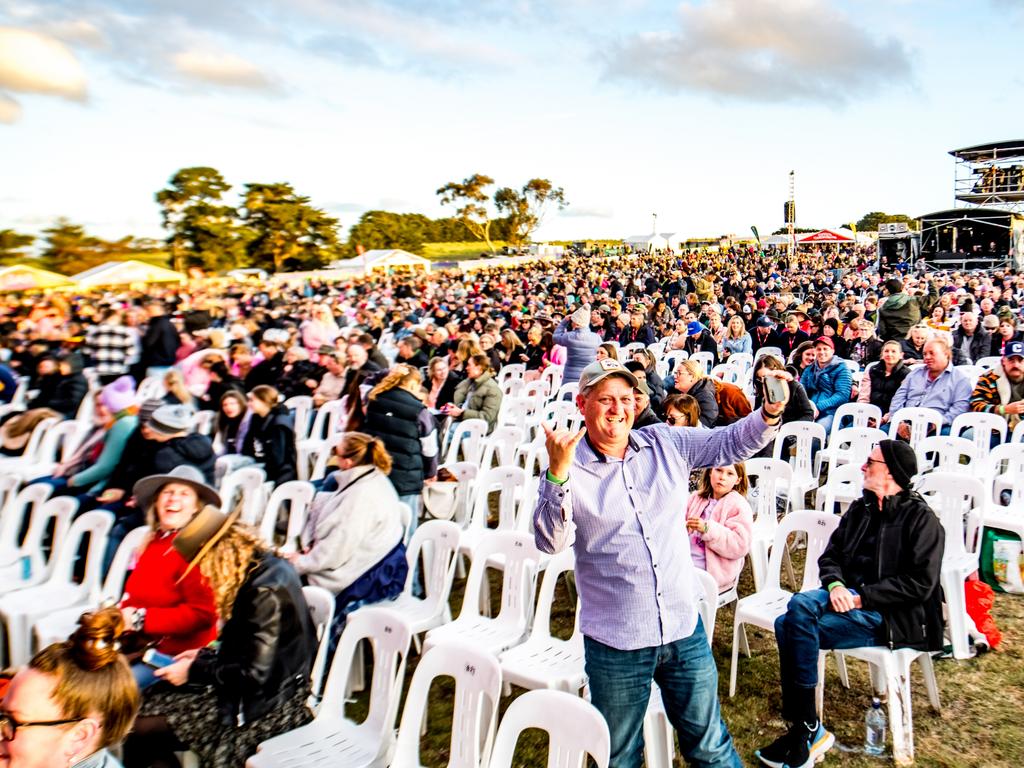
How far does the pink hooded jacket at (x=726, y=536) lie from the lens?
10.7 feet

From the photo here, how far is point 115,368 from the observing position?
7836 millimetres

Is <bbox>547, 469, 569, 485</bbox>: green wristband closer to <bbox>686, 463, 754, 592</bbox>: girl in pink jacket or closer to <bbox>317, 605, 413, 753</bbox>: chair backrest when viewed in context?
<bbox>317, 605, 413, 753</bbox>: chair backrest

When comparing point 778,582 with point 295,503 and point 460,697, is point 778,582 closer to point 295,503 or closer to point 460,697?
point 460,697

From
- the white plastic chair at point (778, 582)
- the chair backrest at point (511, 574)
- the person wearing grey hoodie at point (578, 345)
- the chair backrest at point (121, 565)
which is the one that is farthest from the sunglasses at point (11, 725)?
the person wearing grey hoodie at point (578, 345)

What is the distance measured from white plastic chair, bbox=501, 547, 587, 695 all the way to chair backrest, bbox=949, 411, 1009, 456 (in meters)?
3.71

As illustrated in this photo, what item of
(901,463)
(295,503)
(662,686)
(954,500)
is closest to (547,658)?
(662,686)

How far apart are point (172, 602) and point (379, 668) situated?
1.05 m

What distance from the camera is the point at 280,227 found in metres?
54.1

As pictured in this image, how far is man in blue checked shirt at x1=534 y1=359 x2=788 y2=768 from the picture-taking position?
201 centimetres

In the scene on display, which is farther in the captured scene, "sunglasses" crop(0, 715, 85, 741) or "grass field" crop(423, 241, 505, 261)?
"grass field" crop(423, 241, 505, 261)

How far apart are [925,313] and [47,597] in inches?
471

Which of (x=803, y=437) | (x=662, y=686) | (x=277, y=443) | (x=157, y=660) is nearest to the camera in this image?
(x=662, y=686)

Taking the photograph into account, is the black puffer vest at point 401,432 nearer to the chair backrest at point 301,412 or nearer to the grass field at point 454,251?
the chair backrest at point 301,412

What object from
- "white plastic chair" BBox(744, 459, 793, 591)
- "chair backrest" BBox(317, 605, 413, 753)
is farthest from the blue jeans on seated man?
"chair backrest" BBox(317, 605, 413, 753)
